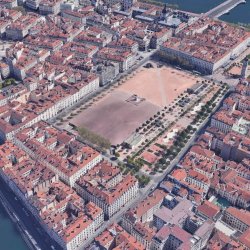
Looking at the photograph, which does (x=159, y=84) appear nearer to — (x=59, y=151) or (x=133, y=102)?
(x=133, y=102)

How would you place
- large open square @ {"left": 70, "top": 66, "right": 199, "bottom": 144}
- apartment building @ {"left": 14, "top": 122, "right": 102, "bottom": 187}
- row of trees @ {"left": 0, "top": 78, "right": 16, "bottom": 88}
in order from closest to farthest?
apartment building @ {"left": 14, "top": 122, "right": 102, "bottom": 187} < large open square @ {"left": 70, "top": 66, "right": 199, "bottom": 144} < row of trees @ {"left": 0, "top": 78, "right": 16, "bottom": 88}

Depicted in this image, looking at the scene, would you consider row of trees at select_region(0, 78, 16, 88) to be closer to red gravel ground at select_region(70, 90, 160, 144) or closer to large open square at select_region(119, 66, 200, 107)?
red gravel ground at select_region(70, 90, 160, 144)

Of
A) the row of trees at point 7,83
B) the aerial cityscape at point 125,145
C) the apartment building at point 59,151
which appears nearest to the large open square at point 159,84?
the aerial cityscape at point 125,145

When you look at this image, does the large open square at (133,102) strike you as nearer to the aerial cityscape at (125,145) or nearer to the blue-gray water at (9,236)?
the aerial cityscape at (125,145)

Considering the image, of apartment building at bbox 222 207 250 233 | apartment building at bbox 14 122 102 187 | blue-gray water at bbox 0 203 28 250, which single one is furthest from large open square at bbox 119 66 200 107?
blue-gray water at bbox 0 203 28 250

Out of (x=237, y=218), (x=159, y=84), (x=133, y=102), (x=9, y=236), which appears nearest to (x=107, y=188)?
(x=9, y=236)

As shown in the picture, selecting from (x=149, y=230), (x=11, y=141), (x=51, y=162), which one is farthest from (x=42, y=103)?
(x=149, y=230)
